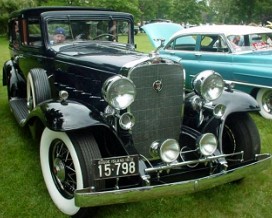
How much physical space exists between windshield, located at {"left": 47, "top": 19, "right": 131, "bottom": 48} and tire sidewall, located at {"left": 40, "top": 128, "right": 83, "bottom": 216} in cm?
151

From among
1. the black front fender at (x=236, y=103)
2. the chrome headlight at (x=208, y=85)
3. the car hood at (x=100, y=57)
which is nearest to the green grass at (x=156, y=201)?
the black front fender at (x=236, y=103)

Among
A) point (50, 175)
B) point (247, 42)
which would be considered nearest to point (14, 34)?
point (50, 175)

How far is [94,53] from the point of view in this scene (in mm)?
3752

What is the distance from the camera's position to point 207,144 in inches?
117

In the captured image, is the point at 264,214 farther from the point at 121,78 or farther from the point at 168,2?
the point at 168,2

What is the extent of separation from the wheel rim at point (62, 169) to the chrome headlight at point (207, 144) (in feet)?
3.79

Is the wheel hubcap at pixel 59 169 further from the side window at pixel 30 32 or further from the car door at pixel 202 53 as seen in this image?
the car door at pixel 202 53

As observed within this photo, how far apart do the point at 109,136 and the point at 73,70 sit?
108cm

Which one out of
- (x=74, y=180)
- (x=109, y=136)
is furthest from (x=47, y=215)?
(x=109, y=136)

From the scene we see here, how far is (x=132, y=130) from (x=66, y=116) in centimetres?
60

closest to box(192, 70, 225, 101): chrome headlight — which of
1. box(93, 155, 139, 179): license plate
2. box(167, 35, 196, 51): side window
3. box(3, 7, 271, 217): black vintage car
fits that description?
box(3, 7, 271, 217): black vintage car

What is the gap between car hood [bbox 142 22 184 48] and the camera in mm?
8156

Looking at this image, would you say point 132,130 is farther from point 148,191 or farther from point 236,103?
point 236,103

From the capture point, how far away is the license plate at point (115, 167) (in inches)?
99.6
